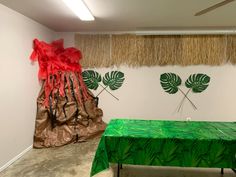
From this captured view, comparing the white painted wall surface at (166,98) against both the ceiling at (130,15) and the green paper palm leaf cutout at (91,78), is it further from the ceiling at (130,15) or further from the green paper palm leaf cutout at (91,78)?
the ceiling at (130,15)

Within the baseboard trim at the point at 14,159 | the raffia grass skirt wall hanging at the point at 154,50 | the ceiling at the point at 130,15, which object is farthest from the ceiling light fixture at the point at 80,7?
the baseboard trim at the point at 14,159

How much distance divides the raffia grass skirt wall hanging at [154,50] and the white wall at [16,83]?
124cm

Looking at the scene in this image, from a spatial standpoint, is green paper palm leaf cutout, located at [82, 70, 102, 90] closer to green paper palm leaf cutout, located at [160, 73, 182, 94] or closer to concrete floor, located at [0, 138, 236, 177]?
green paper palm leaf cutout, located at [160, 73, 182, 94]

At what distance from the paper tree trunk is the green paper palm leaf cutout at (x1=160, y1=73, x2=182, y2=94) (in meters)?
1.69

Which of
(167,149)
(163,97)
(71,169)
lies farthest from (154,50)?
(71,169)

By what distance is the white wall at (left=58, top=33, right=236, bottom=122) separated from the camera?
4.88 meters

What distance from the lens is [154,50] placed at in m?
4.84

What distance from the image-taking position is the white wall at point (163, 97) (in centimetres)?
488

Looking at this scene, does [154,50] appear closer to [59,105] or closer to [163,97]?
[163,97]

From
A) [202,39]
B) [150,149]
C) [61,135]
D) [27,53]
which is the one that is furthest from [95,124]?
[202,39]

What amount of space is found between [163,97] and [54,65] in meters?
2.46

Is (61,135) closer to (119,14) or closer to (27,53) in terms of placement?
(27,53)

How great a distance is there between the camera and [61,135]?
13.8ft

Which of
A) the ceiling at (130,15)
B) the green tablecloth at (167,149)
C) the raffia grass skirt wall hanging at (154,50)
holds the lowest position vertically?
the green tablecloth at (167,149)
